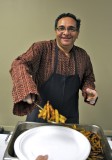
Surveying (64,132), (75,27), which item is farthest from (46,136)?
(75,27)

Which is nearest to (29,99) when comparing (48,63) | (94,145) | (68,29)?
(94,145)

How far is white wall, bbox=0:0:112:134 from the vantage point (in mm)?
2277

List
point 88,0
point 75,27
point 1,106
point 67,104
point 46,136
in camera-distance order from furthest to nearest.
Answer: point 1,106
point 88,0
point 67,104
point 75,27
point 46,136

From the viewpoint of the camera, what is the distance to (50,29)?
7.72 feet

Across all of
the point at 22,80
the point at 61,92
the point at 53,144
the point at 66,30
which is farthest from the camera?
the point at 61,92

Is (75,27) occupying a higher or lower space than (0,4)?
lower

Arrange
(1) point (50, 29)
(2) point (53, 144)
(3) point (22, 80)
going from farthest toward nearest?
(1) point (50, 29), (3) point (22, 80), (2) point (53, 144)

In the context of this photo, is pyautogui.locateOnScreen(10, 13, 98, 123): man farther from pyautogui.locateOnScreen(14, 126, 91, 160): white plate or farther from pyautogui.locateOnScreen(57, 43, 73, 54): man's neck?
pyautogui.locateOnScreen(14, 126, 91, 160): white plate

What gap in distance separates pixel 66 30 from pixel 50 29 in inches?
38.9

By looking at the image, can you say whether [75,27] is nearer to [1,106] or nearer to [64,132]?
[64,132]

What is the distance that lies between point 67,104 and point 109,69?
108cm

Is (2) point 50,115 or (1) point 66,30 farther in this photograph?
(1) point 66,30

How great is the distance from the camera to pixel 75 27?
1.42 metres

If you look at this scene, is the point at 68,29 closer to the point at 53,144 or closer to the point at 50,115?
the point at 50,115
